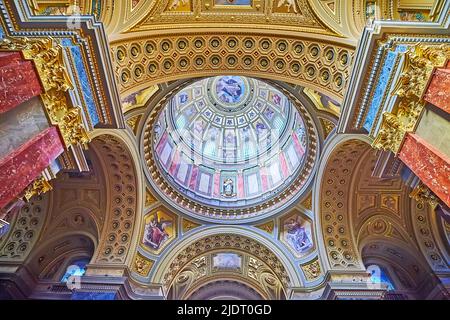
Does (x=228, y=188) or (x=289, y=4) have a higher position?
(x=228, y=188)

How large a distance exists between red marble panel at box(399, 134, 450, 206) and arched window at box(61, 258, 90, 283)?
41.8 feet

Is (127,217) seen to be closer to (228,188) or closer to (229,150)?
(228,188)

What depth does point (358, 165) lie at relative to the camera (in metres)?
12.5

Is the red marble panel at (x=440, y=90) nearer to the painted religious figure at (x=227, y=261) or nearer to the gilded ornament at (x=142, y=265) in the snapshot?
the gilded ornament at (x=142, y=265)

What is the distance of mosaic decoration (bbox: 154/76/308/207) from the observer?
1650 centimetres

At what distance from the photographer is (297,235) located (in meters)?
14.4

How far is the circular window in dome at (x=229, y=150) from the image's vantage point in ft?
49.3

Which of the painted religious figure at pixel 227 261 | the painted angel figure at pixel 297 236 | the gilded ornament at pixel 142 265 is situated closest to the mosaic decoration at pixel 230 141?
the painted angel figure at pixel 297 236

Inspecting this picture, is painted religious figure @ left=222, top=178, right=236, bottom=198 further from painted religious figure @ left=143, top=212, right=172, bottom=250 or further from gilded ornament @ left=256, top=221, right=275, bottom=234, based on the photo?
painted religious figure @ left=143, top=212, right=172, bottom=250

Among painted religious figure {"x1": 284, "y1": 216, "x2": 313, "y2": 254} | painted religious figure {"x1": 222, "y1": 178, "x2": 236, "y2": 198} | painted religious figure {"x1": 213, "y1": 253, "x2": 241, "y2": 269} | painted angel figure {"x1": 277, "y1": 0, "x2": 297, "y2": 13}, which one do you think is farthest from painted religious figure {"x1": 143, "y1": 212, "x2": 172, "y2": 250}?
painted angel figure {"x1": 277, "y1": 0, "x2": 297, "y2": 13}

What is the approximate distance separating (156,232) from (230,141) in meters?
9.07

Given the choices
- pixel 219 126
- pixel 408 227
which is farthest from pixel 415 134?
pixel 219 126

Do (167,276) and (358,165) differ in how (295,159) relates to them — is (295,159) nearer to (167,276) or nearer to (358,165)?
(358,165)

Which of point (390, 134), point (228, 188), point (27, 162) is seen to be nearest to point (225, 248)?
point (228, 188)
